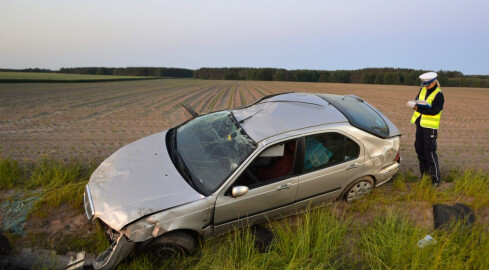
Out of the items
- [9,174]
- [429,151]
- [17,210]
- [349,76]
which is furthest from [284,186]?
[349,76]

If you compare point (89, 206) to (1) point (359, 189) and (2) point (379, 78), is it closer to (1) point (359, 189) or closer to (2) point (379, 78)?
(1) point (359, 189)

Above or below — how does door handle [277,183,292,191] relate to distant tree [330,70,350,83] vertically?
below

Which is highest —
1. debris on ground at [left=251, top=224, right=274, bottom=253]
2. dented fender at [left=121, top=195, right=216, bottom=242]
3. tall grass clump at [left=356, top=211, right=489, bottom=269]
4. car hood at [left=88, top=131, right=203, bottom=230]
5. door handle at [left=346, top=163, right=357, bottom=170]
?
door handle at [left=346, top=163, right=357, bottom=170]

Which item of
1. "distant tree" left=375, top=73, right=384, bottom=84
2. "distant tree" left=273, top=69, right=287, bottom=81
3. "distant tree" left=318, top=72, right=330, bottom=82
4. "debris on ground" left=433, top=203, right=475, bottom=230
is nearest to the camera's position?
"debris on ground" left=433, top=203, right=475, bottom=230

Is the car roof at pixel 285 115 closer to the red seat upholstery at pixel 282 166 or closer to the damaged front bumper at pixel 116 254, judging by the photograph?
the red seat upholstery at pixel 282 166

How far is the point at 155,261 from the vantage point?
301 cm

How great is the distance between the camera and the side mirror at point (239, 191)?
2.92 m

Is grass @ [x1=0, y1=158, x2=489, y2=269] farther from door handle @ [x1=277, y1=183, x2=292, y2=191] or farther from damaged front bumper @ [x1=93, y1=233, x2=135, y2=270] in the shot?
door handle @ [x1=277, y1=183, x2=292, y2=191]

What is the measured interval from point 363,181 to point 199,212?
251 centimetres

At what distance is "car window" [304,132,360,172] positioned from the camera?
354 cm

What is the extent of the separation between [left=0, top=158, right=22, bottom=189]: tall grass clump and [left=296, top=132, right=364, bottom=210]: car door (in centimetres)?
465

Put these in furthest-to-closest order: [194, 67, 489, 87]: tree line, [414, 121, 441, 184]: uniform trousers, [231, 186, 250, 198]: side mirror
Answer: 1. [194, 67, 489, 87]: tree line
2. [414, 121, 441, 184]: uniform trousers
3. [231, 186, 250, 198]: side mirror

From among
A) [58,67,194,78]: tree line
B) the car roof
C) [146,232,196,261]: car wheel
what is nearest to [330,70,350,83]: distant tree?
[58,67,194,78]: tree line

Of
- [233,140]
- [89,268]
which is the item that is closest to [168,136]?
[233,140]
